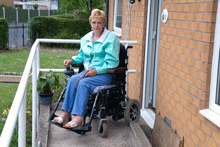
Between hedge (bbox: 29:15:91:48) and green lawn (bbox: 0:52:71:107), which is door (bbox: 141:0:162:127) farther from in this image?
hedge (bbox: 29:15:91:48)

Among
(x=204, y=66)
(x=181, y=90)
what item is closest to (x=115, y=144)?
(x=181, y=90)

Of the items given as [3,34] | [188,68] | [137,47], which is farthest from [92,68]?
[3,34]

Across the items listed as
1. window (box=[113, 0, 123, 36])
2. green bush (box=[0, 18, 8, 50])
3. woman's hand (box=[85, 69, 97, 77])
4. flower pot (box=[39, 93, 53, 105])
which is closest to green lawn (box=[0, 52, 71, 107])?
green bush (box=[0, 18, 8, 50])

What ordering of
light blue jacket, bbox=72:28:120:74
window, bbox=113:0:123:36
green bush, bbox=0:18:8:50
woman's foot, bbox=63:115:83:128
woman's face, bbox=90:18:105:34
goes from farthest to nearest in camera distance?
1. green bush, bbox=0:18:8:50
2. window, bbox=113:0:123:36
3. woman's face, bbox=90:18:105:34
4. light blue jacket, bbox=72:28:120:74
5. woman's foot, bbox=63:115:83:128

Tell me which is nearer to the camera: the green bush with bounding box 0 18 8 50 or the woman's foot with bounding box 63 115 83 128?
the woman's foot with bounding box 63 115 83 128

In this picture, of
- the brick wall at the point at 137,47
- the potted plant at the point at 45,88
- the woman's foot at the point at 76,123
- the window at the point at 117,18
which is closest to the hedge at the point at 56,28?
the window at the point at 117,18

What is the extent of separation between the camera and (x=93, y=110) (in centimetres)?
336

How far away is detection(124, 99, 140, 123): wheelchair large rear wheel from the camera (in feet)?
12.5

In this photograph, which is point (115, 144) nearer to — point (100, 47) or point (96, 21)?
point (100, 47)

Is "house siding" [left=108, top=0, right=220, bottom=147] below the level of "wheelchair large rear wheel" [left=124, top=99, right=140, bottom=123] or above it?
above

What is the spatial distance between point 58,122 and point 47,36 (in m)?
13.2

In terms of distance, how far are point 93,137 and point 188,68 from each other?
1451 mm

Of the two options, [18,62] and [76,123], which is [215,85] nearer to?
[76,123]

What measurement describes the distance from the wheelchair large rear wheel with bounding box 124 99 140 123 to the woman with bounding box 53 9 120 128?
443mm
